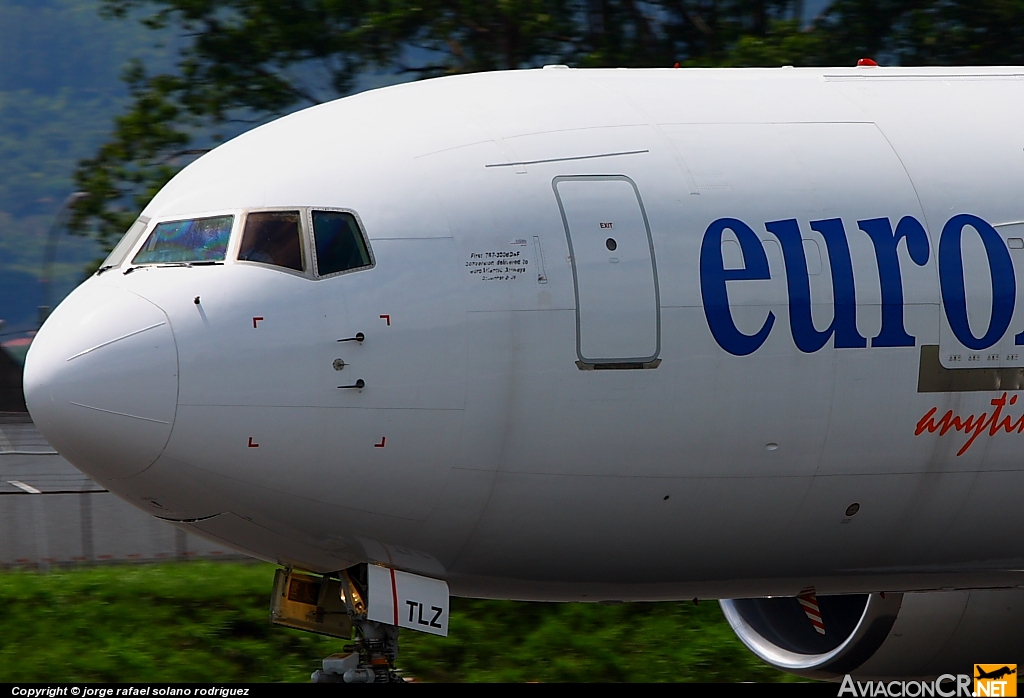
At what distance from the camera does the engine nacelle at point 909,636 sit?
10.9 m

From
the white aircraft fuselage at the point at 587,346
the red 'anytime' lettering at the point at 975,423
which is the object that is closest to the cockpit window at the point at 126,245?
the white aircraft fuselage at the point at 587,346

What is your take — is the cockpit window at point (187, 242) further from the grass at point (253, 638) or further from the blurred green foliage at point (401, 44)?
the blurred green foliage at point (401, 44)

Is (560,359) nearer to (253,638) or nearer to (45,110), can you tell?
(253,638)

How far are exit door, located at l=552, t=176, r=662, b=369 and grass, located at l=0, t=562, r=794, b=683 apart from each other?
6918 millimetres

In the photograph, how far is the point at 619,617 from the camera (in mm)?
15367

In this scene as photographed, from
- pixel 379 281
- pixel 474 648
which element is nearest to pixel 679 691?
pixel 379 281

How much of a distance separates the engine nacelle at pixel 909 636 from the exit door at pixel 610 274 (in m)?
4.25

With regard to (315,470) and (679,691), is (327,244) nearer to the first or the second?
(315,470)

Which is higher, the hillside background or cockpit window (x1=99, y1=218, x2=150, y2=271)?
the hillside background

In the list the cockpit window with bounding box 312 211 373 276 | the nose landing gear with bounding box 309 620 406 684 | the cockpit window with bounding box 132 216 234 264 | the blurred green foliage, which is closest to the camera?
the cockpit window with bounding box 312 211 373 276

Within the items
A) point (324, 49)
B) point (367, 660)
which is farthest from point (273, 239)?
point (324, 49)

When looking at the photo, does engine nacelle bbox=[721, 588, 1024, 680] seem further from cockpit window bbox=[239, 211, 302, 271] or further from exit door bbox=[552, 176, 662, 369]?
cockpit window bbox=[239, 211, 302, 271]

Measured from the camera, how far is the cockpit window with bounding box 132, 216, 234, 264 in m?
7.50

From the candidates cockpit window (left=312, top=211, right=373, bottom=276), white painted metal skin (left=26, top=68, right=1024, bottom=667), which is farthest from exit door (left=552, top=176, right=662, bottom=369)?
cockpit window (left=312, top=211, right=373, bottom=276)
